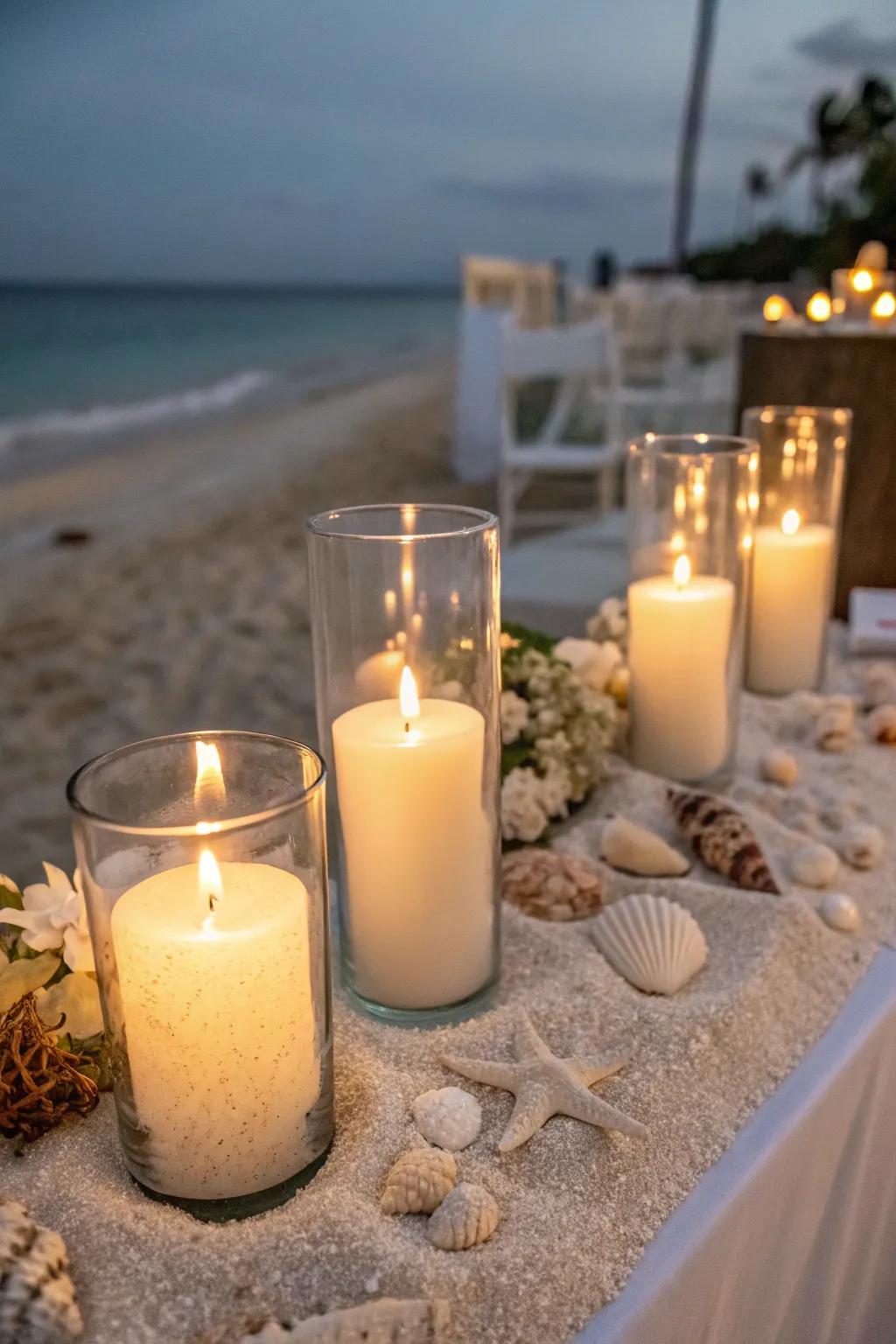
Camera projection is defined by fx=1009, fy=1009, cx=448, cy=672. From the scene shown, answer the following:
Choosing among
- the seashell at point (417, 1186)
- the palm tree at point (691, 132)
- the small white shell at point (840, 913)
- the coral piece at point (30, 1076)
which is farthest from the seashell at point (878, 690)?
the palm tree at point (691, 132)

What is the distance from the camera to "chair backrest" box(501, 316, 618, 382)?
14.5 feet

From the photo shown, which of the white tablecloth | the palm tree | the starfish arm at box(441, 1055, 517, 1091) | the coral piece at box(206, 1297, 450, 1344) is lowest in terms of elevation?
the white tablecloth

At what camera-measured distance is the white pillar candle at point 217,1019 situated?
0.61 m

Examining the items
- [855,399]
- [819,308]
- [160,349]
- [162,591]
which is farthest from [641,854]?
[160,349]

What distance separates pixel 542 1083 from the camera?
28.5 inches

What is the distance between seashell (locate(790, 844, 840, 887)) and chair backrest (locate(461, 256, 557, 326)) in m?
5.76

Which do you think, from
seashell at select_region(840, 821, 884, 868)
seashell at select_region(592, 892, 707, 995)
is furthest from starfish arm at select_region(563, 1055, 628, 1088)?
seashell at select_region(840, 821, 884, 868)

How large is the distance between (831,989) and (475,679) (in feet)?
1.41

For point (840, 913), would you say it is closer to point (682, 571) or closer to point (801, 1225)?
point (801, 1225)

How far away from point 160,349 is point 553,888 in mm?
15863

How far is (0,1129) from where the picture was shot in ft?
2.31

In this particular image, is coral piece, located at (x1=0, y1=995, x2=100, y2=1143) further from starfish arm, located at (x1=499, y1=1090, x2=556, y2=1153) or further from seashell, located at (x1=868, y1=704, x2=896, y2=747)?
seashell, located at (x1=868, y1=704, x2=896, y2=747)

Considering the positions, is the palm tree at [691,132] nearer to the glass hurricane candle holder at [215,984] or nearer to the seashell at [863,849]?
the seashell at [863,849]

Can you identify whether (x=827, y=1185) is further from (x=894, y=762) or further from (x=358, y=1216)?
(x=894, y=762)
